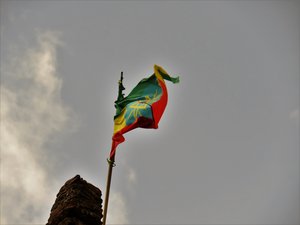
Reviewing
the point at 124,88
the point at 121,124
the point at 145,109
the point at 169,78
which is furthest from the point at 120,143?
the point at 169,78

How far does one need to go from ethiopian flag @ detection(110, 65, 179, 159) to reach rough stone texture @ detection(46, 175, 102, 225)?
109cm

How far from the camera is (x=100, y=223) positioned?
291 inches

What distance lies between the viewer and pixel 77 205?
718 centimetres

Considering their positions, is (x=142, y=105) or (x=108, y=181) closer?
(x=108, y=181)

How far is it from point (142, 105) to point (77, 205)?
10.9 ft

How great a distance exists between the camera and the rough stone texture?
711 centimetres

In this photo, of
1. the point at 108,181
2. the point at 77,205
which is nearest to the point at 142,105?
the point at 108,181

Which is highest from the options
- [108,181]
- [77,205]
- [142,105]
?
[142,105]

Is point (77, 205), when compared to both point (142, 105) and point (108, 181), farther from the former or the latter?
point (142, 105)

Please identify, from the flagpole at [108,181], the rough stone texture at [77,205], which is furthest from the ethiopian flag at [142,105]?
the rough stone texture at [77,205]

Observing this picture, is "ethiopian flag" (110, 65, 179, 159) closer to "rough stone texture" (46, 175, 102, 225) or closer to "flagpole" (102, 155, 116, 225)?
"flagpole" (102, 155, 116, 225)

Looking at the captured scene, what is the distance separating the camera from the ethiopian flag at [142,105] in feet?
28.5

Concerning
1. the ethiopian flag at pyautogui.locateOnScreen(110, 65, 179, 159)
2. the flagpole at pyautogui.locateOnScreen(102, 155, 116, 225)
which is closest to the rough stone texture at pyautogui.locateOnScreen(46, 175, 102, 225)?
the flagpole at pyautogui.locateOnScreen(102, 155, 116, 225)

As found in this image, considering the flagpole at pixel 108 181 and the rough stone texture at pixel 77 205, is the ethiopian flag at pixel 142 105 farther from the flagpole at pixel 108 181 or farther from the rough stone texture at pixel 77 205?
the rough stone texture at pixel 77 205
